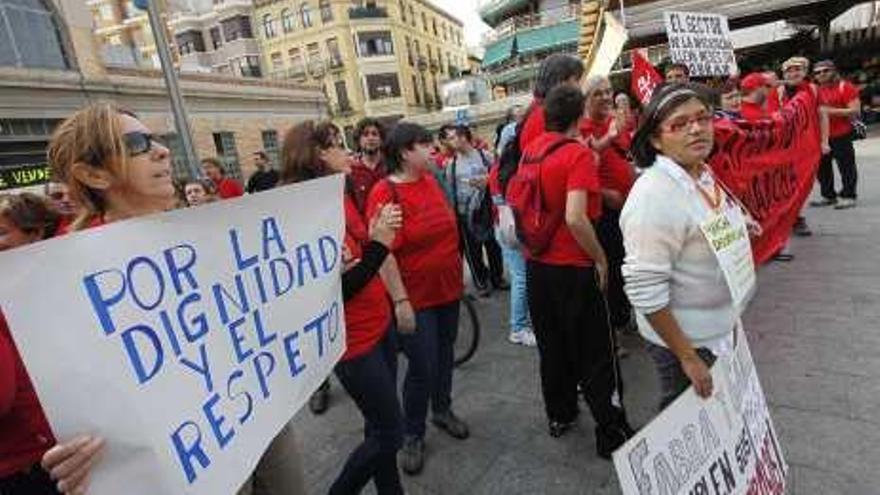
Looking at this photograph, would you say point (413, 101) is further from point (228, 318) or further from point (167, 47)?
point (228, 318)

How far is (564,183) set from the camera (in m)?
2.97

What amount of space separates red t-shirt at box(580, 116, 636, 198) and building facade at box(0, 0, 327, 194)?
8.31 m

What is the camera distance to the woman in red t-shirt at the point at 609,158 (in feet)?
12.9

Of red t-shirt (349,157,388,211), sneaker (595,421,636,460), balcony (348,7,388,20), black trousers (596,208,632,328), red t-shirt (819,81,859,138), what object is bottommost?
sneaker (595,421,636,460)

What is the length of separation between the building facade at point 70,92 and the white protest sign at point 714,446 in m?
10.1

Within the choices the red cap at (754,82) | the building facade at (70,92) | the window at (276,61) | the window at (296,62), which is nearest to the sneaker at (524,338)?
the red cap at (754,82)

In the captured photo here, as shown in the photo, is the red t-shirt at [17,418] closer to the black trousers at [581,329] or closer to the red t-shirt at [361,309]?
the red t-shirt at [361,309]

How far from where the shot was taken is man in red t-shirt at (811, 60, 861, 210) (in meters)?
7.54

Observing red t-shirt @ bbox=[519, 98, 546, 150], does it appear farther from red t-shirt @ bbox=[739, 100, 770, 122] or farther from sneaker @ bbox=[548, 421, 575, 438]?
red t-shirt @ bbox=[739, 100, 770, 122]

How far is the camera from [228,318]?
5.38 ft

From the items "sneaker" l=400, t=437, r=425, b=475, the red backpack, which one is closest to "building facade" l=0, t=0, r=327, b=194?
"sneaker" l=400, t=437, r=425, b=475

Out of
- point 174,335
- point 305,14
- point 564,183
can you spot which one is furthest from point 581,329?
point 305,14

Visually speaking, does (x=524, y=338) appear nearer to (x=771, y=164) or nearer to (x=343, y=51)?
(x=771, y=164)

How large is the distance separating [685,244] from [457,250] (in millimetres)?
1495
